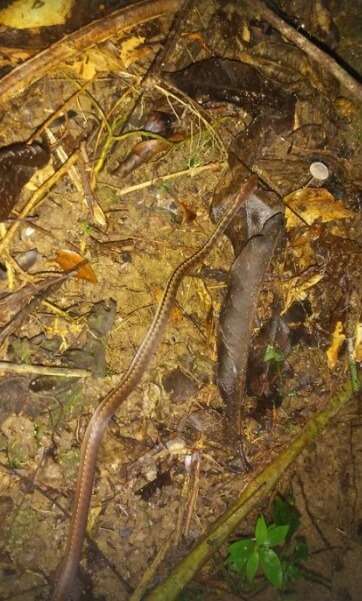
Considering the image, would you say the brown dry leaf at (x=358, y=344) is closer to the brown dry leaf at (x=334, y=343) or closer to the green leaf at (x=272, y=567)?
the brown dry leaf at (x=334, y=343)

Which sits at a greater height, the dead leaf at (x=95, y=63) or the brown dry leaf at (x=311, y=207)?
the dead leaf at (x=95, y=63)

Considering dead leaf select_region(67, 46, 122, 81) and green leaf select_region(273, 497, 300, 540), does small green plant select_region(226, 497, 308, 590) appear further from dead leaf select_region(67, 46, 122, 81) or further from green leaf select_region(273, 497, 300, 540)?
dead leaf select_region(67, 46, 122, 81)

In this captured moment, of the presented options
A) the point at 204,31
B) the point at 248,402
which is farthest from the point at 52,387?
the point at 204,31

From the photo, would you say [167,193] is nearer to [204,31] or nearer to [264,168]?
[264,168]

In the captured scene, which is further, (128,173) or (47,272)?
(128,173)

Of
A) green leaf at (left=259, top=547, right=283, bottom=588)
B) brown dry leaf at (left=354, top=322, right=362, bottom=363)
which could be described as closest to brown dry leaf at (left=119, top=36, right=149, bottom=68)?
brown dry leaf at (left=354, top=322, right=362, bottom=363)

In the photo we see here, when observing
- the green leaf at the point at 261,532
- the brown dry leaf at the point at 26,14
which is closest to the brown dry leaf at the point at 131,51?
the brown dry leaf at the point at 26,14

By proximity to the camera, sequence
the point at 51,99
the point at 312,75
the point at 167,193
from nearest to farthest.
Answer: the point at 51,99 → the point at 167,193 → the point at 312,75
